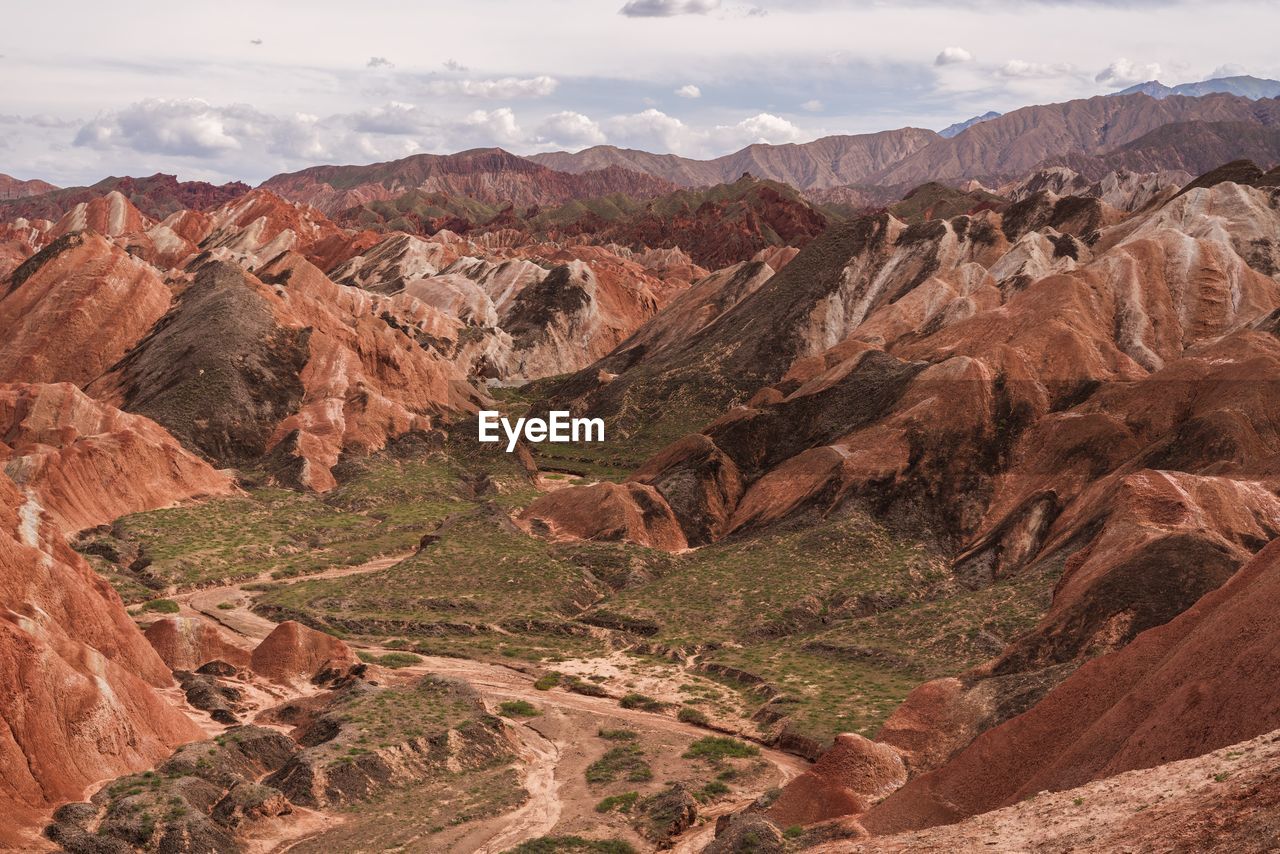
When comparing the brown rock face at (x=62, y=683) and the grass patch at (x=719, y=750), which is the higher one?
the brown rock face at (x=62, y=683)

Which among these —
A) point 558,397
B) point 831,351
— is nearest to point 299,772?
point 831,351

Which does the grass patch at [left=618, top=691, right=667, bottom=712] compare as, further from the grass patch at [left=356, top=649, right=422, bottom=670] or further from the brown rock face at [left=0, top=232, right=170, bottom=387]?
the brown rock face at [left=0, top=232, right=170, bottom=387]

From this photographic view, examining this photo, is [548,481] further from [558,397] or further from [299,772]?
[299,772]

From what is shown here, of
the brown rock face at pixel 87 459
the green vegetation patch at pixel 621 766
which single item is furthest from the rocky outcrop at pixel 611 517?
the green vegetation patch at pixel 621 766

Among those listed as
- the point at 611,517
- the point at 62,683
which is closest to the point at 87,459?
the point at 611,517

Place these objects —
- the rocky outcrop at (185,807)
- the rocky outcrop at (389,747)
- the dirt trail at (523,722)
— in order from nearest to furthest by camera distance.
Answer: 1. the rocky outcrop at (185,807)
2. the dirt trail at (523,722)
3. the rocky outcrop at (389,747)

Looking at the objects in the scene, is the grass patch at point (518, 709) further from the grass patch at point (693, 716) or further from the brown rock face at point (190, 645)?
the brown rock face at point (190, 645)

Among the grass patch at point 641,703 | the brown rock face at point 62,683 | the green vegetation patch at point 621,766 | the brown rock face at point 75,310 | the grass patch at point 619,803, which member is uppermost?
the brown rock face at point 75,310

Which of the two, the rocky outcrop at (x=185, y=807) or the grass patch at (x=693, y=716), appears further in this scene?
the grass patch at (x=693, y=716)

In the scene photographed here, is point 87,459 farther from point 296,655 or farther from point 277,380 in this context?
point 296,655
